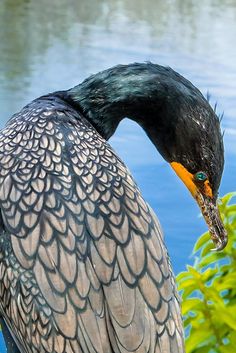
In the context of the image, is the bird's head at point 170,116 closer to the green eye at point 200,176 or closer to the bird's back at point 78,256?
the green eye at point 200,176

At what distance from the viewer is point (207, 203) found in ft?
3.65

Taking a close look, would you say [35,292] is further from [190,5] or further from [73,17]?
[190,5]

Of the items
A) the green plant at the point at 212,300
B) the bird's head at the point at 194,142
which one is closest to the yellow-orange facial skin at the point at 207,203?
the bird's head at the point at 194,142

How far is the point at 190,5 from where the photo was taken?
20.5 ft

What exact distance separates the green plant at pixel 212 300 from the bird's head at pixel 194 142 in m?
0.34

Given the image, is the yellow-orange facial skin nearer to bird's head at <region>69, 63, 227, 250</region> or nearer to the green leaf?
bird's head at <region>69, 63, 227, 250</region>

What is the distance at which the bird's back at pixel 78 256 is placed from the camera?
0.92 meters

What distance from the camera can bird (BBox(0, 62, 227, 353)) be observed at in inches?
36.4

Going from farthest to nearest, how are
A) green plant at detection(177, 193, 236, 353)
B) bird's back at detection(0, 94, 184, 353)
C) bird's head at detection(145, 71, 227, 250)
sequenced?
green plant at detection(177, 193, 236, 353) → bird's head at detection(145, 71, 227, 250) → bird's back at detection(0, 94, 184, 353)

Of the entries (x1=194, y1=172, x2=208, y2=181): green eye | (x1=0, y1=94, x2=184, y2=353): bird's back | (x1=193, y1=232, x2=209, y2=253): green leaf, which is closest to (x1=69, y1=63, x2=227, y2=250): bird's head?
(x1=194, y1=172, x2=208, y2=181): green eye

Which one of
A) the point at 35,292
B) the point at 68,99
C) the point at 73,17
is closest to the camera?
the point at 35,292

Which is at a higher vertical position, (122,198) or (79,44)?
(79,44)

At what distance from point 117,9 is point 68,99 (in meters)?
4.92

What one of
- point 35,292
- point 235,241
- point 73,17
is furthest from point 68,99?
point 73,17
